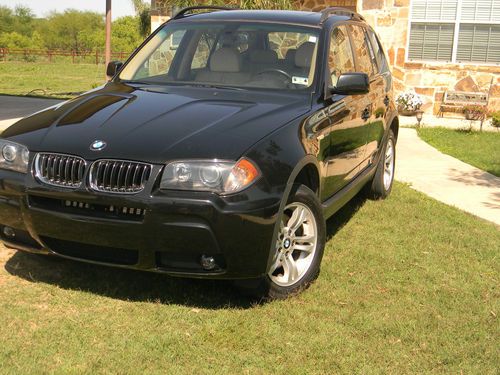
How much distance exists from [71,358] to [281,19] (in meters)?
3.22

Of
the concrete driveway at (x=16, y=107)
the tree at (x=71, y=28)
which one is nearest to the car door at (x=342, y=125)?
the concrete driveway at (x=16, y=107)

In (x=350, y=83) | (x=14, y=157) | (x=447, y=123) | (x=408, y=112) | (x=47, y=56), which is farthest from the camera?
(x=47, y=56)

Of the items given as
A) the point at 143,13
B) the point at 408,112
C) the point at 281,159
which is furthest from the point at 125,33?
the point at 281,159

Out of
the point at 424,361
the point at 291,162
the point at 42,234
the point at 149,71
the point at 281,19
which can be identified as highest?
the point at 281,19

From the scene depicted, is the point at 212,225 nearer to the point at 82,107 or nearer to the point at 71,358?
the point at 71,358

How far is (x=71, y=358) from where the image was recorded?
127 inches

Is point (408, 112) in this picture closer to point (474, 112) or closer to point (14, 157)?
point (474, 112)

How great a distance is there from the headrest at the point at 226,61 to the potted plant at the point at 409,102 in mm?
9040

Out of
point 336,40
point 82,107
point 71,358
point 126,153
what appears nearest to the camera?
point 71,358

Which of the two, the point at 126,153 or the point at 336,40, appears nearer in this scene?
the point at 126,153

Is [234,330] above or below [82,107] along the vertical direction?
below

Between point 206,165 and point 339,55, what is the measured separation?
87.2 inches

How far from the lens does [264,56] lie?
16.3 ft

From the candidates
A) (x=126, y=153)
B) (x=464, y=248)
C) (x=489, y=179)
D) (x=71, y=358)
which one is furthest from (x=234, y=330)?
(x=489, y=179)
